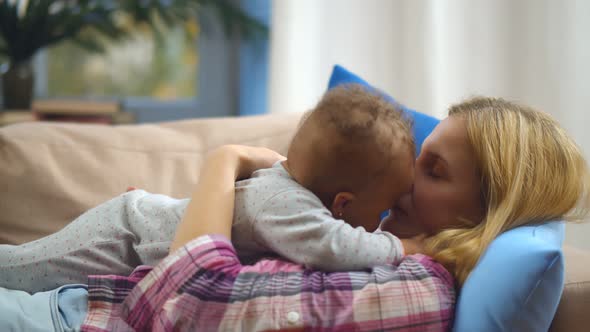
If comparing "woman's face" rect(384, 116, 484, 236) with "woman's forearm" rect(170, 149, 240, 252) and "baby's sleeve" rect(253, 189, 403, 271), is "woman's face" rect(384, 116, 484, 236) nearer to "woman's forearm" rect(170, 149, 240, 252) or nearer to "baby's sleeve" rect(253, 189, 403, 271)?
"baby's sleeve" rect(253, 189, 403, 271)

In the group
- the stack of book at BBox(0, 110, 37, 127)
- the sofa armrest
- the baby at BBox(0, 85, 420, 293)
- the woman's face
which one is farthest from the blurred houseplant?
the sofa armrest

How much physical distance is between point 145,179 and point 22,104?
163cm

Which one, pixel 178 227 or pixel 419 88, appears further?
pixel 419 88

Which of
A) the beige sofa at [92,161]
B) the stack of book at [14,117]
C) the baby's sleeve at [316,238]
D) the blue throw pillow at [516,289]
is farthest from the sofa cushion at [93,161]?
the stack of book at [14,117]

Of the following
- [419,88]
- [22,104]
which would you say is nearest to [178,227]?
[419,88]

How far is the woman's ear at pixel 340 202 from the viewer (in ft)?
3.28

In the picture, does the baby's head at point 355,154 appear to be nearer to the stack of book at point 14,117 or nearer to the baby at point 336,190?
the baby at point 336,190

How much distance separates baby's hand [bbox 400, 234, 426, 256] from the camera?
1.03m

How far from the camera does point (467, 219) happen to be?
1.06 m

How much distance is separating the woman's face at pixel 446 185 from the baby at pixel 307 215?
50 mm

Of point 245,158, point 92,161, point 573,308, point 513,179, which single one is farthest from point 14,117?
point 573,308

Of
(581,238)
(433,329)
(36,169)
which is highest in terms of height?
(36,169)

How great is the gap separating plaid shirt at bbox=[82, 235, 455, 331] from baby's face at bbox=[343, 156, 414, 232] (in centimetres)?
Result: 11

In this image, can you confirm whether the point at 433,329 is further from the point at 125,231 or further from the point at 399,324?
the point at 125,231
